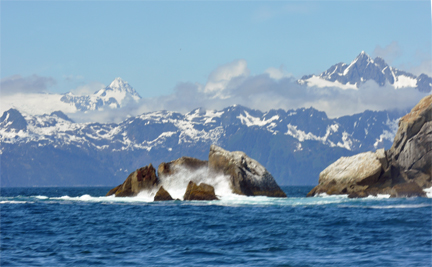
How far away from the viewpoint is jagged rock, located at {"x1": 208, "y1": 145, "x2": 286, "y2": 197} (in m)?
81.8

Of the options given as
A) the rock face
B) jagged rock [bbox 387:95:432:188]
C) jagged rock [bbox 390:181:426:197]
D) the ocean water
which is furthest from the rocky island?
the ocean water

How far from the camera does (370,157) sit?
87.2m

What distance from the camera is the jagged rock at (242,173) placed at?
8181cm

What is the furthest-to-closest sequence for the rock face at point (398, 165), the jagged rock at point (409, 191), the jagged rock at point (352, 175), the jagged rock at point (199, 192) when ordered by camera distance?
the rock face at point (398, 165) < the jagged rock at point (352, 175) < the jagged rock at point (409, 191) < the jagged rock at point (199, 192)

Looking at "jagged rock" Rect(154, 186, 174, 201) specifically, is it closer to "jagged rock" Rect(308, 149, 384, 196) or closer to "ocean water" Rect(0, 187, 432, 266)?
"ocean water" Rect(0, 187, 432, 266)

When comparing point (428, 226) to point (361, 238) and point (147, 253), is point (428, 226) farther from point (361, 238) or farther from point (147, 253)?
point (147, 253)

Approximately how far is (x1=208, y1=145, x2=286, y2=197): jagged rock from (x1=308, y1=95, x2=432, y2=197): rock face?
35.1 feet

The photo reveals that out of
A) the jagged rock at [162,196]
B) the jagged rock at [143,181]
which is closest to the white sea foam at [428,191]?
the jagged rock at [162,196]

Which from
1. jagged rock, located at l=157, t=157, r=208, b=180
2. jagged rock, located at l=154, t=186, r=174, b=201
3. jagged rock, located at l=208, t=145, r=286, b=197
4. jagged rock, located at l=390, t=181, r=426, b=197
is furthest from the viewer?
jagged rock, located at l=157, t=157, r=208, b=180

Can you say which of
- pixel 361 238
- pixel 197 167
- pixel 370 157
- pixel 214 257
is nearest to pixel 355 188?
pixel 370 157

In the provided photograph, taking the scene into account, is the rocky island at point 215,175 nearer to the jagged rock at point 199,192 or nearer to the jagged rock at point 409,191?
the jagged rock at point 199,192

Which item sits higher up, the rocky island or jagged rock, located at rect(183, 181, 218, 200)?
the rocky island

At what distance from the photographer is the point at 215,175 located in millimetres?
83875

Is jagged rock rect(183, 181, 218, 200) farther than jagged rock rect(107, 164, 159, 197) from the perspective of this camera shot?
No
